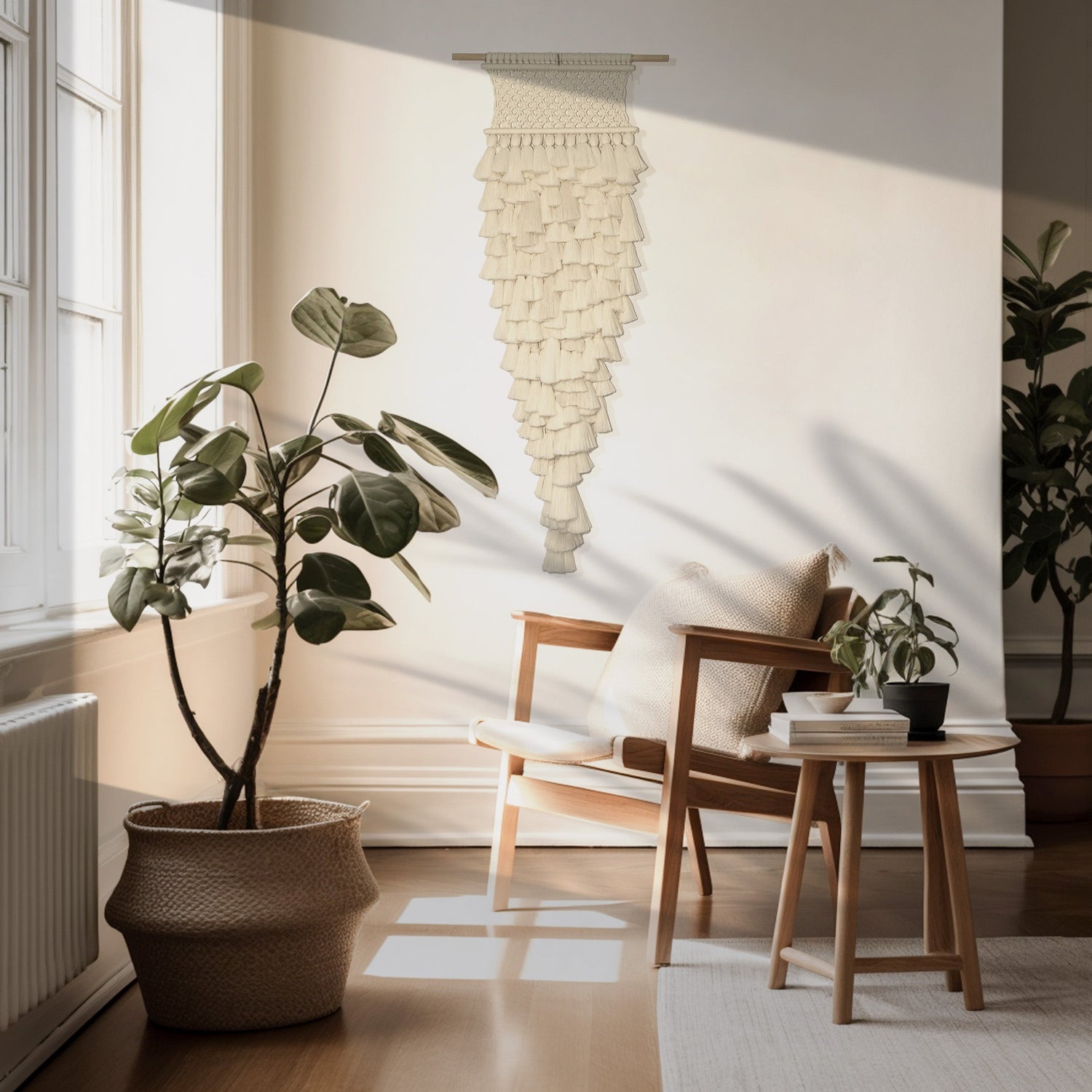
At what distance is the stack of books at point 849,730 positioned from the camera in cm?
201

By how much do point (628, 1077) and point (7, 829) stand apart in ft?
3.13

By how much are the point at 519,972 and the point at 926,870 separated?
768mm

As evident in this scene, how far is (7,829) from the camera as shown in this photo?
159cm

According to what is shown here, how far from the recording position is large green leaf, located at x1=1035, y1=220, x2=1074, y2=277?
336 cm

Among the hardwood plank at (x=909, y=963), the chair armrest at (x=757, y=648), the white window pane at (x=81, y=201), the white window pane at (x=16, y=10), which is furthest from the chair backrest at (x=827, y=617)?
the white window pane at (x=16, y=10)

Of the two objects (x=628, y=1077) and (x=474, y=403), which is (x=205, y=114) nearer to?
(x=474, y=403)

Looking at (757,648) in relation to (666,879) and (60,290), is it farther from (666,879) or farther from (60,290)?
(60,290)

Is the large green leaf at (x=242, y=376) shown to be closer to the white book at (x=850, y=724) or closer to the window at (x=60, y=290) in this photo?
the window at (x=60, y=290)

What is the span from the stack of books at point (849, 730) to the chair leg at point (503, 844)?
782 mm

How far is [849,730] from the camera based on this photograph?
2.02 m

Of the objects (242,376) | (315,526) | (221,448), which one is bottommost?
(315,526)

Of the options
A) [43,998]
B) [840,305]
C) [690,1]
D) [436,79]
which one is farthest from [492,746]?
[690,1]

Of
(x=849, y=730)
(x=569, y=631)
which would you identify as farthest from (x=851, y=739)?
(x=569, y=631)

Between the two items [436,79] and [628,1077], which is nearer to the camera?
[628,1077]
